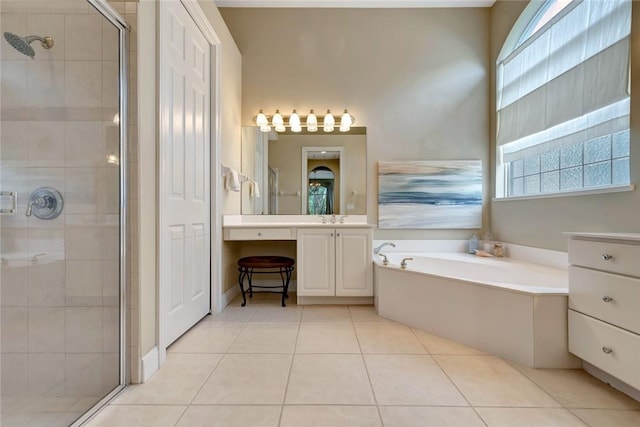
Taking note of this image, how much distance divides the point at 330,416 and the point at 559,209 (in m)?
2.32

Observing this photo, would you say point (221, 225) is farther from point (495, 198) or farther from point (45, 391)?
point (495, 198)

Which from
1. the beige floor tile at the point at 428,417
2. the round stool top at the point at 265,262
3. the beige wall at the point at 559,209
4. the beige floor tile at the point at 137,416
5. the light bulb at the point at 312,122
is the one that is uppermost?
the light bulb at the point at 312,122

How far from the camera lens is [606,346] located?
144 centimetres

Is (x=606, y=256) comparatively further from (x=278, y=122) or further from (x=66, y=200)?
(x=278, y=122)

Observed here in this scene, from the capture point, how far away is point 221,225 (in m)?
2.67

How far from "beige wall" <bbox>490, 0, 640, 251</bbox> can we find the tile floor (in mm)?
1005

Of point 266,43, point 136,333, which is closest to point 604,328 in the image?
point 136,333

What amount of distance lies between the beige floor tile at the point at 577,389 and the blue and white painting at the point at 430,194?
177cm

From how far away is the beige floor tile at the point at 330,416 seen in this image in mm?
1242

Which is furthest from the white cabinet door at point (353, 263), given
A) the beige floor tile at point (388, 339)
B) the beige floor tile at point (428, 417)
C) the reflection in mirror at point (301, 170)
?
the beige floor tile at point (428, 417)

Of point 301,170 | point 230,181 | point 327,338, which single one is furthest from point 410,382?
point 301,170

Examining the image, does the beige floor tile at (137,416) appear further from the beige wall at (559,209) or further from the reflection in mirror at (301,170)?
the beige wall at (559,209)

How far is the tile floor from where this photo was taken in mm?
1282

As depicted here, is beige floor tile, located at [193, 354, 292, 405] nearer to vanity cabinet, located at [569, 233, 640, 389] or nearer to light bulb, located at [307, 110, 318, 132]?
vanity cabinet, located at [569, 233, 640, 389]
